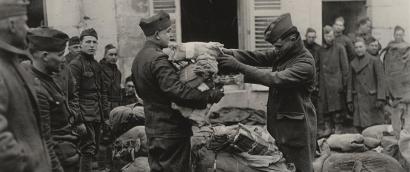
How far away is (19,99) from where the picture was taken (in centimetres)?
444

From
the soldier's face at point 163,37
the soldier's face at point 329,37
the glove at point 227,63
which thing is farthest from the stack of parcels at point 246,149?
the soldier's face at point 329,37

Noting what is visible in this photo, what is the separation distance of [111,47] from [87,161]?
2.70 m

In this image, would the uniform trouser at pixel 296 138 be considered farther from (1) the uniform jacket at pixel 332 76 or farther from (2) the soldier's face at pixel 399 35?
(2) the soldier's face at pixel 399 35

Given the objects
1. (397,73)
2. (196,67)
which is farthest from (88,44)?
(397,73)

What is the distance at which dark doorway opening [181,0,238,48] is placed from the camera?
42.9 ft

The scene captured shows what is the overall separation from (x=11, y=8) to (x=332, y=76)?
882 centimetres

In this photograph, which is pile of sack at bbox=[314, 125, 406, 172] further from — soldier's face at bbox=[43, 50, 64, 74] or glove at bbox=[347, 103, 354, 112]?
soldier's face at bbox=[43, 50, 64, 74]

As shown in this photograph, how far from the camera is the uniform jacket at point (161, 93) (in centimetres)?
660

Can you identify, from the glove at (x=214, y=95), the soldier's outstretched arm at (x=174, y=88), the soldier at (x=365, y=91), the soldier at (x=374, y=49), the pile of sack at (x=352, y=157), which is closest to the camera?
the soldier's outstretched arm at (x=174, y=88)

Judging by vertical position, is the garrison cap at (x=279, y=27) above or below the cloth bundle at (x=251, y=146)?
above

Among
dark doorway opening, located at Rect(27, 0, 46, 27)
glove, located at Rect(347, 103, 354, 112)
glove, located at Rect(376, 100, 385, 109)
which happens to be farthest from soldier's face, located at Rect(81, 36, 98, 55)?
glove, located at Rect(376, 100, 385, 109)

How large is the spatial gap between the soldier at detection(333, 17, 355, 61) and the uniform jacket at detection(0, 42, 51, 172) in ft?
29.3

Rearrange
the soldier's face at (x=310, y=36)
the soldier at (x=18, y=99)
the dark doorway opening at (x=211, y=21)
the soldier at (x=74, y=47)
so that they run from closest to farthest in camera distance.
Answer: the soldier at (x=18, y=99), the soldier at (x=74, y=47), the soldier's face at (x=310, y=36), the dark doorway opening at (x=211, y=21)

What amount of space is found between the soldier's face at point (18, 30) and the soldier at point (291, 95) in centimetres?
294
